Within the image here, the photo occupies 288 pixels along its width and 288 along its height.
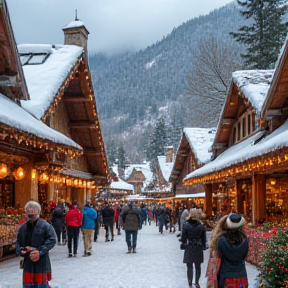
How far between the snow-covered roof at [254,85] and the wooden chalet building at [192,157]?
7.85 meters

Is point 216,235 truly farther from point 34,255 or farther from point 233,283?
point 34,255

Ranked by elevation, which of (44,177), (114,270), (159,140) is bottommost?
(114,270)

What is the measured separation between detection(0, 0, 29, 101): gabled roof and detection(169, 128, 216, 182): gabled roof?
41.4ft

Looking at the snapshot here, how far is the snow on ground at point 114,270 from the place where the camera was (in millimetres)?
9328

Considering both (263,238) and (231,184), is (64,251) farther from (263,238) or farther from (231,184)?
(231,184)

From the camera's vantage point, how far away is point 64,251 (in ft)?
49.2

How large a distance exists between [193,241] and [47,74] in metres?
11.5

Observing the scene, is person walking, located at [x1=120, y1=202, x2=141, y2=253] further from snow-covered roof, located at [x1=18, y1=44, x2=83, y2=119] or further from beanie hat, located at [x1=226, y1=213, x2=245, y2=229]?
beanie hat, located at [x1=226, y1=213, x2=245, y2=229]

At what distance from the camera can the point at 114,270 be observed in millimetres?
11000

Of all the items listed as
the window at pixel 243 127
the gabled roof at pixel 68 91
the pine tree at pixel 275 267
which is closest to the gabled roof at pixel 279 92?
the window at pixel 243 127

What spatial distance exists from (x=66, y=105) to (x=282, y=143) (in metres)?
15.1

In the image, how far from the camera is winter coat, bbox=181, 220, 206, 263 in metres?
8.88

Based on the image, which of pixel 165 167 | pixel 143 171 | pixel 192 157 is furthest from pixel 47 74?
pixel 143 171

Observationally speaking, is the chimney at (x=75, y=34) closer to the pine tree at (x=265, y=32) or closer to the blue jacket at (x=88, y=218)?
the blue jacket at (x=88, y=218)
